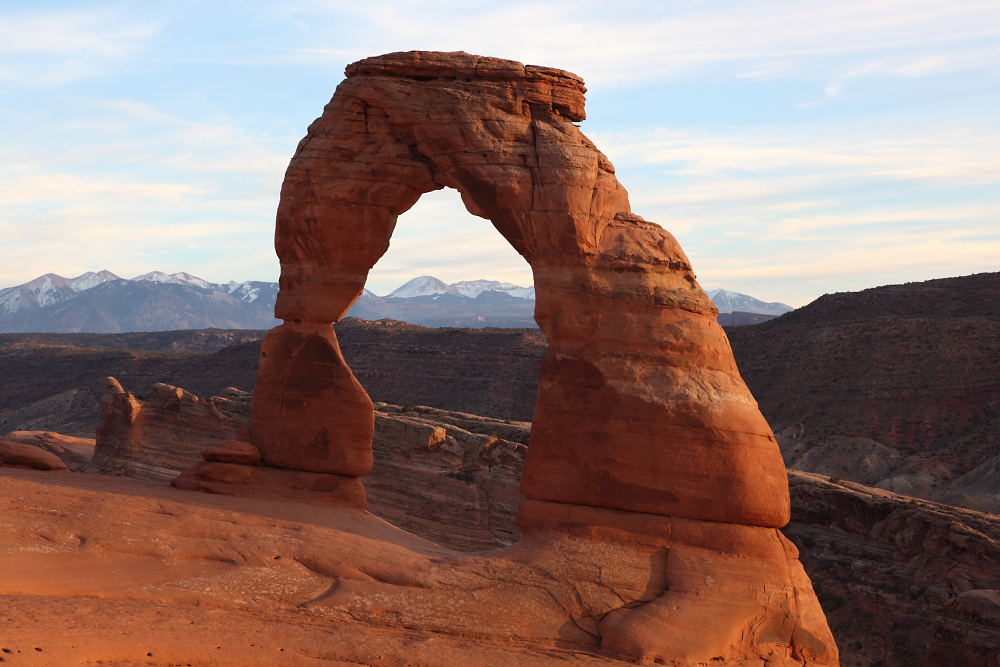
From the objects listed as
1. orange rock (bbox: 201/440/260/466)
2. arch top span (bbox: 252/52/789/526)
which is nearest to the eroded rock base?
arch top span (bbox: 252/52/789/526)

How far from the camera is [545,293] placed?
16.4 metres

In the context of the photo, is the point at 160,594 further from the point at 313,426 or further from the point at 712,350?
the point at 712,350

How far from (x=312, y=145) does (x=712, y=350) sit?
9.44m

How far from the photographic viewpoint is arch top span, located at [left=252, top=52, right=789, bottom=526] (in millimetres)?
15266

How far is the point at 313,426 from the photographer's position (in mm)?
19172

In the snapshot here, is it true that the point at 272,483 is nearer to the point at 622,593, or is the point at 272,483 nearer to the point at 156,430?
the point at 622,593

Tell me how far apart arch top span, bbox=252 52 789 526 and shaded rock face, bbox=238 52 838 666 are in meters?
0.04

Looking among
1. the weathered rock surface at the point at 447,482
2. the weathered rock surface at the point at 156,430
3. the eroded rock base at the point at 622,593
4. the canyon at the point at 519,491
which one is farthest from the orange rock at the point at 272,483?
the weathered rock surface at the point at 156,430

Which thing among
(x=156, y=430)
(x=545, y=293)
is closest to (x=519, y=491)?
(x=545, y=293)

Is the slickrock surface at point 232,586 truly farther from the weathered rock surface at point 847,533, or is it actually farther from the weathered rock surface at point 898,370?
the weathered rock surface at point 898,370

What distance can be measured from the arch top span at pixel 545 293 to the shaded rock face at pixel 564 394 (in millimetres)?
38

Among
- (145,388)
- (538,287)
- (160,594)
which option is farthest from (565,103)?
(145,388)

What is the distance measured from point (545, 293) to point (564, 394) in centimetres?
194

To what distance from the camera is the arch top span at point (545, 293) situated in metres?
15.3
